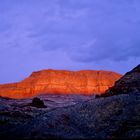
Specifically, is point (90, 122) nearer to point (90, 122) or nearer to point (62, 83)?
point (90, 122)

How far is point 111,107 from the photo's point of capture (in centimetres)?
1516

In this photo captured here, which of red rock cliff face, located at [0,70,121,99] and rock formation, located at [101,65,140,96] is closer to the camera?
rock formation, located at [101,65,140,96]

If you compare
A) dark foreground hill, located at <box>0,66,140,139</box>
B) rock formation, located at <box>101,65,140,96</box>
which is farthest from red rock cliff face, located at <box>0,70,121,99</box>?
dark foreground hill, located at <box>0,66,140,139</box>

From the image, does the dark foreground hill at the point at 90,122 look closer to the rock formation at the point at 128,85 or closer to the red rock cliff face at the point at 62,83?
the rock formation at the point at 128,85

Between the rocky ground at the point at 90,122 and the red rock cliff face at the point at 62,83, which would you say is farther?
the red rock cliff face at the point at 62,83

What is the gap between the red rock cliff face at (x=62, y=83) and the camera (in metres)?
78.7

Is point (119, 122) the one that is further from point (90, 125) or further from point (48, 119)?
point (48, 119)

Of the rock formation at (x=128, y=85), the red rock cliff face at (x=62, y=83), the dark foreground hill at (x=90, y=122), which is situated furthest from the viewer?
the red rock cliff face at (x=62, y=83)

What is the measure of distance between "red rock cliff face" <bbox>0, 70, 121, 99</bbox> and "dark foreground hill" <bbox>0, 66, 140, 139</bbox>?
61317mm

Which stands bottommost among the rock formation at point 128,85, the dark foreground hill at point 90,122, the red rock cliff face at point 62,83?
the dark foreground hill at point 90,122

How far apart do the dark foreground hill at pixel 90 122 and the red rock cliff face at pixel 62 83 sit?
201 ft

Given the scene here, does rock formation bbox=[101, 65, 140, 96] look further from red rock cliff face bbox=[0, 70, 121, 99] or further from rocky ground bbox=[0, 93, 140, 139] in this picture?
red rock cliff face bbox=[0, 70, 121, 99]

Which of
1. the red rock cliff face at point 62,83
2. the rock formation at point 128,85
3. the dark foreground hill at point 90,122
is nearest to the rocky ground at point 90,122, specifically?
the dark foreground hill at point 90,122

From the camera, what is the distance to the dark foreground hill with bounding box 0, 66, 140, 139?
13.2 metres
